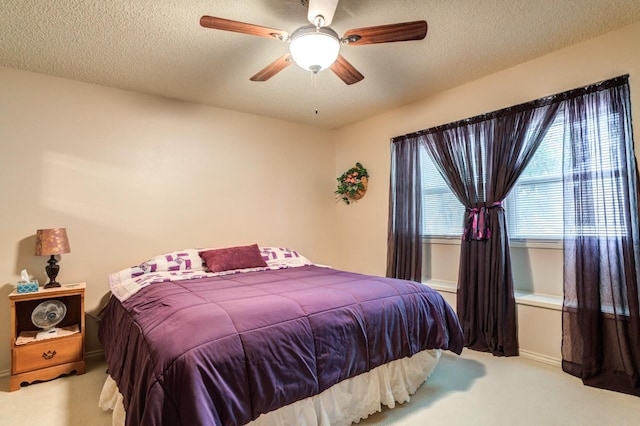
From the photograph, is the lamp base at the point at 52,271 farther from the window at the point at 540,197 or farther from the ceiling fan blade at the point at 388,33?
the window at the point at 540,197

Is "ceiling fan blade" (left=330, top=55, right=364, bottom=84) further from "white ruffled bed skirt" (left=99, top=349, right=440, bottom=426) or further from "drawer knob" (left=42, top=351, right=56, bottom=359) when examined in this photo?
"drawer knob" (left=42, top=351, right=56, bottom=359)

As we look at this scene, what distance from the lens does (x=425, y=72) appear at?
3.02m

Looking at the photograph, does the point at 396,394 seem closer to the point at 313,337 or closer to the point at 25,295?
the point at 313,337

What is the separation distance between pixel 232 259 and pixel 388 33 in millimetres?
2355

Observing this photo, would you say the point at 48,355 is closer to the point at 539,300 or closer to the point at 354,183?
the point at 354,183

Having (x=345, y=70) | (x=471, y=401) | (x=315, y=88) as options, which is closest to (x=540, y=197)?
(x=471, y=401)

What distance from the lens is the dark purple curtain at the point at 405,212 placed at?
3.65 m

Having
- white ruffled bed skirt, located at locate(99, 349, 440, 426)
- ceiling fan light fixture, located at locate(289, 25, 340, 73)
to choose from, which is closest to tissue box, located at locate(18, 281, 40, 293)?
white ruffled bed skirt, located at locate(99, 349, 440, 426)

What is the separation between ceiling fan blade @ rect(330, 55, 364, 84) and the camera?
2.19 meters

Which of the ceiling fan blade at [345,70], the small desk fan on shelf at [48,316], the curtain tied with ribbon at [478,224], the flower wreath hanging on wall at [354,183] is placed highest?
the ceiling fan blade at [345,70]

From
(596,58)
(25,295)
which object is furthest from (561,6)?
(25,295)

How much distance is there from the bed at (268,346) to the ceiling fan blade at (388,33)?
1.54 meters

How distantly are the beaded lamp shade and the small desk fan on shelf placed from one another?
0.54ft

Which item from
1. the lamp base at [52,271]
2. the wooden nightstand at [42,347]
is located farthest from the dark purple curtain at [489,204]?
the lamp base at [52,271]
